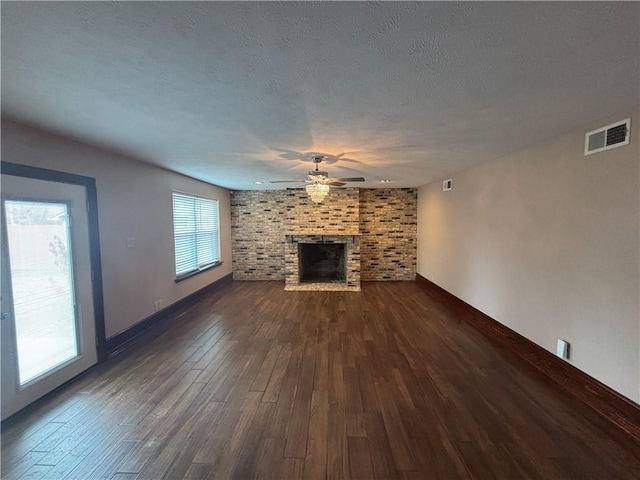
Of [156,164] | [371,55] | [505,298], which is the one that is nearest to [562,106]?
[371,55]

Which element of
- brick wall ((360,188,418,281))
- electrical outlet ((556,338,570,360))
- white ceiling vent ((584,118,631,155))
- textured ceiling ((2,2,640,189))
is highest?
textured ceiling ((2,2,640,189))

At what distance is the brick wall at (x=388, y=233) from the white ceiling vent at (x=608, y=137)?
14.1 feet

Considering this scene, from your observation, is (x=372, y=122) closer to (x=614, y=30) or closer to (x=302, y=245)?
(x=614, y=30)

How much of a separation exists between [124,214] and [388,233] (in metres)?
5.34

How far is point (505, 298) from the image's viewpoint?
3277 mm

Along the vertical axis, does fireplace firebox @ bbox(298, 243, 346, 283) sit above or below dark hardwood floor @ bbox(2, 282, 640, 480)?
above

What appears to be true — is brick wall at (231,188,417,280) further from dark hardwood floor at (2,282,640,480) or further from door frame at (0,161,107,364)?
door frame at (0,161,107,364)

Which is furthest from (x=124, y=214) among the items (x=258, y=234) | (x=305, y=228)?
(x=305, y=228)

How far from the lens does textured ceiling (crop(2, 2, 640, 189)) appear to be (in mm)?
1021

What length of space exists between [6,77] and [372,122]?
2.21m

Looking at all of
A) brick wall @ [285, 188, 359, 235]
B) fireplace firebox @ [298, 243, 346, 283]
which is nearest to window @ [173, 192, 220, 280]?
brick wall @ [285, 188, 359, 235]

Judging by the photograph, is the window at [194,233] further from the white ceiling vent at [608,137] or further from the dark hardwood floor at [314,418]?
the white ceiling vent at [608,137]

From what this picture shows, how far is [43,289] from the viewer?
2.33 meters

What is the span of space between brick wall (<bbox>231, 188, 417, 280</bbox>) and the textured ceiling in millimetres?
3995
